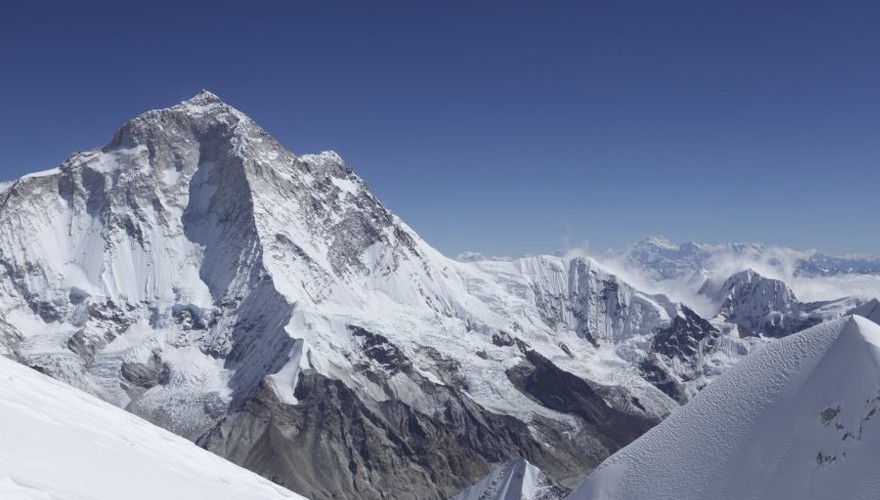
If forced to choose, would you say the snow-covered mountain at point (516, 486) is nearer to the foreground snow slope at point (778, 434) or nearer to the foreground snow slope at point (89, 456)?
the foreground snow slope at point (778, 434)

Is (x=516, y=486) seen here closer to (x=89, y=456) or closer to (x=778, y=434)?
(x=778, y=434)

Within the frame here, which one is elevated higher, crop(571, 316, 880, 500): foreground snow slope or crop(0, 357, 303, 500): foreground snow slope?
crop(571, 316, 880, 500): foreground snow slope

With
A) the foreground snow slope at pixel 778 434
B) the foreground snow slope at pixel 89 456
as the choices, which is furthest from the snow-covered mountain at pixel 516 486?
the foreground snow slope at pixel 89 456

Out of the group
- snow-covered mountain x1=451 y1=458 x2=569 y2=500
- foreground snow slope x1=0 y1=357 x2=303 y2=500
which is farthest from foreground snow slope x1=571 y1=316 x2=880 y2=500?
snow-covered mountain x1=451 y1=458 x2=569 y2=500

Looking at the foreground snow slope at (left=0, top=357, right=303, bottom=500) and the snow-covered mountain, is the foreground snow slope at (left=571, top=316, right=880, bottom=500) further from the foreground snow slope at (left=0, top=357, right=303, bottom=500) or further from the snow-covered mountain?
the snow-covered mountain

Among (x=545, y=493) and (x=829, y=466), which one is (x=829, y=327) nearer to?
(x=829, y=466)

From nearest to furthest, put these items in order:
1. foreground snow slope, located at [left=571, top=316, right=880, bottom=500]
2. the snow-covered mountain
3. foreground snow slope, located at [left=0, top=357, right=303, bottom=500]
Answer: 1. foreground snow slope, located at [left=0, top=357, right=303, bottom=500]
2. foreground snow slope, located at [left=571, top=316, right=880, bottom=500]
3. the snow-covered mountain

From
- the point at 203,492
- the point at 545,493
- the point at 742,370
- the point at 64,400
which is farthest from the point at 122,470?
the point at 545,493
